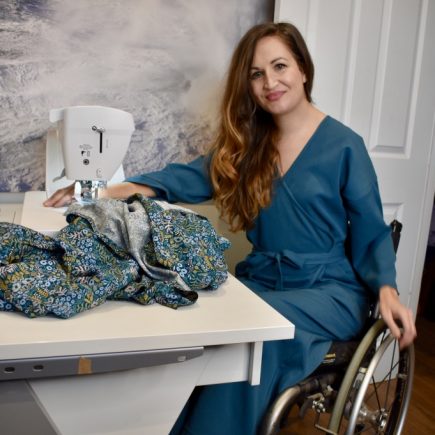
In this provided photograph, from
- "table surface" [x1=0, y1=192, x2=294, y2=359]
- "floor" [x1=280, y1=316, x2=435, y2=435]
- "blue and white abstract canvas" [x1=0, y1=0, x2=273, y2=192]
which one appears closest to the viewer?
"table surface" [x1=0, y1=192, x2=294, y2=359]

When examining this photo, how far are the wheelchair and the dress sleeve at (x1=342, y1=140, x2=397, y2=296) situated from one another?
6cm

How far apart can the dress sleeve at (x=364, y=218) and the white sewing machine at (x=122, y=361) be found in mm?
567

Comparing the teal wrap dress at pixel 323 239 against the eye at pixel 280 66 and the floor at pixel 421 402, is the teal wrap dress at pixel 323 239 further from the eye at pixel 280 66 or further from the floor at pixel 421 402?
the floor at pixel 421 402

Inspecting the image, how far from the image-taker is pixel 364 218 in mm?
1260

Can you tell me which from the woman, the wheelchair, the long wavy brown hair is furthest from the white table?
the long wavy brown hair

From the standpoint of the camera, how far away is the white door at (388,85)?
1654 millimetres

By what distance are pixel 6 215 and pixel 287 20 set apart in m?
1.07

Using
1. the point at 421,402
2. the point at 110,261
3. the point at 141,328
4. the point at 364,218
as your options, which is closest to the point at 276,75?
the point at 364,218

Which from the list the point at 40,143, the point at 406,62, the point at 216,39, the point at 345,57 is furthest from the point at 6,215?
the point at 406,62

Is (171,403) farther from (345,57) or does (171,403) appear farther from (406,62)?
(406,62)

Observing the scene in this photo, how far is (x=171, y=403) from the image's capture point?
0.72 metres

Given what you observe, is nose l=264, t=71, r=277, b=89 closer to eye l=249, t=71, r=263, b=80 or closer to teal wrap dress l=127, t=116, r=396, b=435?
eye l=249, t=71, r=263, b=80

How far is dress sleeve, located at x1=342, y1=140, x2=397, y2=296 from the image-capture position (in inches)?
48.8

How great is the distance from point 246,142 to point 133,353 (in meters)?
0.92
